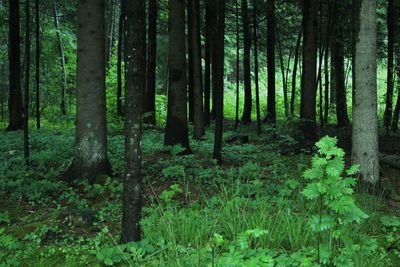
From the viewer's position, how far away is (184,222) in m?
4.73

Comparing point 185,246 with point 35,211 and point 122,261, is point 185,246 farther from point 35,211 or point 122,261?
point 35,211

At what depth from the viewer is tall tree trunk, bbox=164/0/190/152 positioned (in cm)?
1141

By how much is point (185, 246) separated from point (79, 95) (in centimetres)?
488

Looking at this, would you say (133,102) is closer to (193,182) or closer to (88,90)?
(193,182)

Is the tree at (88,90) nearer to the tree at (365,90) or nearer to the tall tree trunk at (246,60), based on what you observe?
the tree at (365,90)

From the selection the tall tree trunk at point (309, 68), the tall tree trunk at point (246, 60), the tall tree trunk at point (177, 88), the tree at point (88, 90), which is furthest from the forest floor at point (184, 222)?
the tall tree trunk at point (246, 60)

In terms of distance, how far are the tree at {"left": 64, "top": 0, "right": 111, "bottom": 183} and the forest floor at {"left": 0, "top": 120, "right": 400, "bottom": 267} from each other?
48cm

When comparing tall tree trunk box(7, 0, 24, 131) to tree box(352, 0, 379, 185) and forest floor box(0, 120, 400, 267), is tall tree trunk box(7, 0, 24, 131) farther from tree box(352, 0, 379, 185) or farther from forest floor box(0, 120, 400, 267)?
tree box(352, 0, 379, 185)

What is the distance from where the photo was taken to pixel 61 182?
317 inches

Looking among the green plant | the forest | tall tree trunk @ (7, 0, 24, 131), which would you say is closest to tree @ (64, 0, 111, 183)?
the forest

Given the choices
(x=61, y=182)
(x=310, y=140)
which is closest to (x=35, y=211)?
(x=61, y=182)

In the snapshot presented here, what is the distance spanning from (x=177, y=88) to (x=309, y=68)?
3891 millimetres

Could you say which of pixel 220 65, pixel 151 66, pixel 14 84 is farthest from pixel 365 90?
pixel 14 84

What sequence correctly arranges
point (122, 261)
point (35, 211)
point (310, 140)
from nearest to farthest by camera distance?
point (122, 261) < point (35, 211) < point (310, 140)
